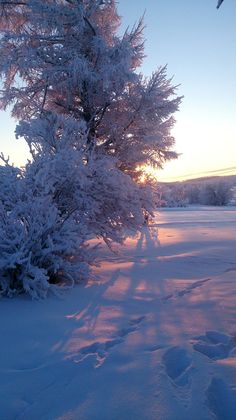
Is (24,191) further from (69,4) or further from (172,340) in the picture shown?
(69,4)

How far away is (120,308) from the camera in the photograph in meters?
3.35

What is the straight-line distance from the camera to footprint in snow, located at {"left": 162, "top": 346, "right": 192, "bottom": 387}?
2.05 m

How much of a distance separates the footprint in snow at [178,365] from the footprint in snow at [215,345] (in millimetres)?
158

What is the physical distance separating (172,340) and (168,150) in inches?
344

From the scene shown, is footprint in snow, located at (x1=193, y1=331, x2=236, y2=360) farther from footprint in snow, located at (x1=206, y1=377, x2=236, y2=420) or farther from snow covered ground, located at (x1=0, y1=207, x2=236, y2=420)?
footprint in snow, located at (x1=206, y1=377, x2=236, y2=420)

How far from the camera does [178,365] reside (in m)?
2.21

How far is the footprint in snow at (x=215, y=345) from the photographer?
7.68 ft

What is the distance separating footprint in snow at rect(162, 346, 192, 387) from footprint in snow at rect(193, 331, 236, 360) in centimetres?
16

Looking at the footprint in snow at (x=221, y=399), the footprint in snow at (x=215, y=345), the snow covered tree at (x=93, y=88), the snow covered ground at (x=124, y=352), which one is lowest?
the footprint in snow at (x=221, y=399)

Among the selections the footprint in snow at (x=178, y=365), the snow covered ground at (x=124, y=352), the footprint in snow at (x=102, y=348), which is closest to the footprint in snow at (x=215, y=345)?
the snow covered ground at (x=124, y=352)

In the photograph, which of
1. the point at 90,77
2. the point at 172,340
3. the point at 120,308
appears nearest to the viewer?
the point at 172,340

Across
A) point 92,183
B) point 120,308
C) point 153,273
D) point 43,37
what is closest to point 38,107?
point 43,37

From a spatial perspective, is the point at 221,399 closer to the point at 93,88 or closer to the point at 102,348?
the point at 102,348

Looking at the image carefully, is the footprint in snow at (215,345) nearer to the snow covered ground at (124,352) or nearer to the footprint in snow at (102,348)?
the snow covered ground at (124,352)
